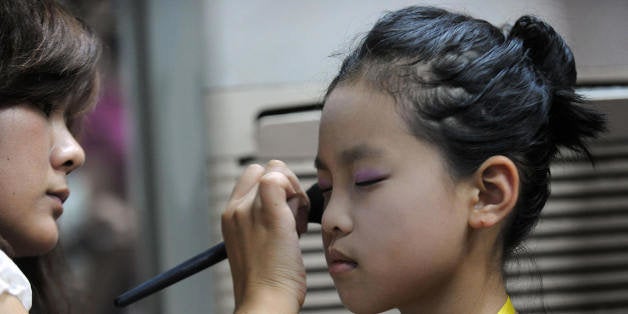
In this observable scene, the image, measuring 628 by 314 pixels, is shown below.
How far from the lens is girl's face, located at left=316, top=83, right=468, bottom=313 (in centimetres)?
113

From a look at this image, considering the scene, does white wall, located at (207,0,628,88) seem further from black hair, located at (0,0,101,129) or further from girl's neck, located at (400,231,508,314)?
girl's neck, located at (400,231,508,314)

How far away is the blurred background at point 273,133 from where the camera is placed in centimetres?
181

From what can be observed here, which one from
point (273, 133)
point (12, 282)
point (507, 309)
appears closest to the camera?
point (12, 282)

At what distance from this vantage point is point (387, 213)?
3.69 feet

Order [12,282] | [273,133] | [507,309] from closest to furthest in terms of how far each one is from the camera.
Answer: [12,282] < [507,309] < [273,133]

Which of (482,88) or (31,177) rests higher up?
(482,88)

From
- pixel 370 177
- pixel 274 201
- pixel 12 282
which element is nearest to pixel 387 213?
pixel 370 177

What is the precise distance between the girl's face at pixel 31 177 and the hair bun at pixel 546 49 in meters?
0.65

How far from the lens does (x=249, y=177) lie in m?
1.30

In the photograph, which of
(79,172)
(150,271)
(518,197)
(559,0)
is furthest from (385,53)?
(79,172)

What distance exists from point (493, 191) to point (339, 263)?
216mm

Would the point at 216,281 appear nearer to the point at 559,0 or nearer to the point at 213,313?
the point at 213,313

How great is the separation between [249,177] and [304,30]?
74cm

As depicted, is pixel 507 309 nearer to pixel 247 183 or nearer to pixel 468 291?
pixel 468 291
